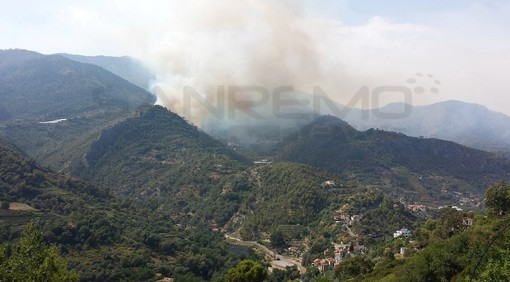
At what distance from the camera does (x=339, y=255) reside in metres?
60.0

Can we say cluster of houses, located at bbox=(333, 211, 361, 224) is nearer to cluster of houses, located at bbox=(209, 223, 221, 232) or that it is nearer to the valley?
the valley

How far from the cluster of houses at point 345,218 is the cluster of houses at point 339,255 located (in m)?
9.90

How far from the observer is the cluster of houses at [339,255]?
58219 millimetres

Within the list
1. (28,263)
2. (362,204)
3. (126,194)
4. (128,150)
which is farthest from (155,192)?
(28,263)

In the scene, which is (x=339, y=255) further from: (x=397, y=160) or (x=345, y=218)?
(x=397, y=160)

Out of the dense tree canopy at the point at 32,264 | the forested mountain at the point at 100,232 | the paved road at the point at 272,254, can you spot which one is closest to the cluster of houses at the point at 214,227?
the paved road at the point at 272,254

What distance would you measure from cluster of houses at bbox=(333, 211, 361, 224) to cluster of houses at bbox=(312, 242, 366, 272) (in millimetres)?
9895

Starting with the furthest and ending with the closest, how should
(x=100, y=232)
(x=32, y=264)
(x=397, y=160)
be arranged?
1. (x=397, y=160)
2. (x=100, y=232)
3. (x=32, y=264)

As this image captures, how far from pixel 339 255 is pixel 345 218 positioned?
59.1 feet

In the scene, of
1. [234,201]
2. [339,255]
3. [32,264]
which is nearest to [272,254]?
[339,255]

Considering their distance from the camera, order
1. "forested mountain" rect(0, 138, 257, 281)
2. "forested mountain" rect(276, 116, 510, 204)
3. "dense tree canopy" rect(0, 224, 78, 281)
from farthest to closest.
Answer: "forested mountain" rect(276, 116, 510, 204) < "forested mountain" rect(0, 138, 257, 281) < "dense tree canopy" rect(0, 224, 78, 281)

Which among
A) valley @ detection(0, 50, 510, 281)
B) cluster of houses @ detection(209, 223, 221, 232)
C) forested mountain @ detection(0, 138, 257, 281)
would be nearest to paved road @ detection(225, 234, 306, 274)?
valley @ detection(0, 50, 510, 281)

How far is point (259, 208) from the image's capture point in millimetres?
94062

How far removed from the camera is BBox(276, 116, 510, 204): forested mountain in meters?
154
